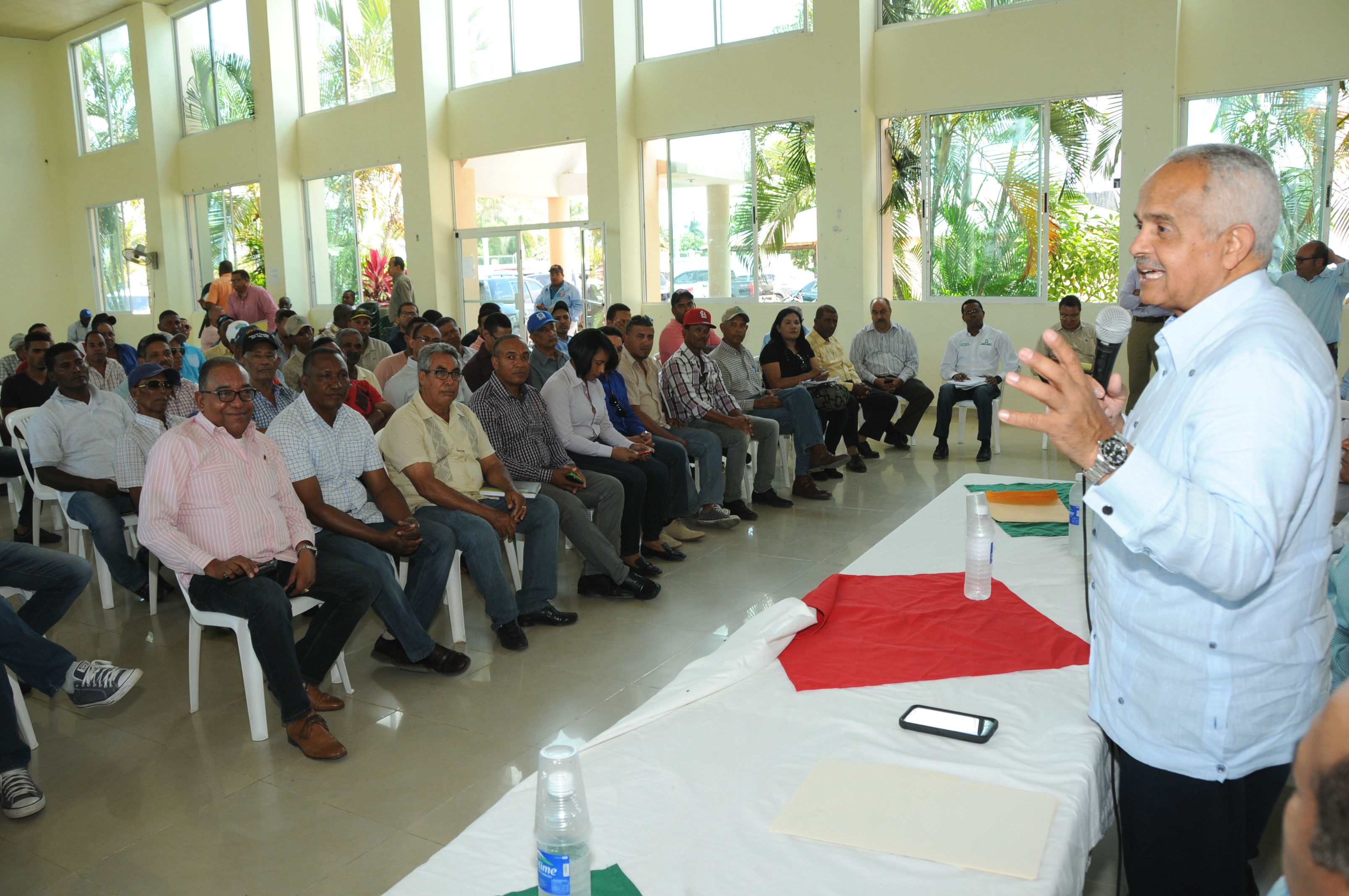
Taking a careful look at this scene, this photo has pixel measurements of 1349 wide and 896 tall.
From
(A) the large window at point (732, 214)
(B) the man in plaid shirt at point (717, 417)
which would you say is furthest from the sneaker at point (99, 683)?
(A) the large window at point (732, 214)

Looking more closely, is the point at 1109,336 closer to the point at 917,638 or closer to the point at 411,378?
the point at 917,638

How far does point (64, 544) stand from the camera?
548cm

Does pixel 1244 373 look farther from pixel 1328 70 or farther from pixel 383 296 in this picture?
pixel 383 296

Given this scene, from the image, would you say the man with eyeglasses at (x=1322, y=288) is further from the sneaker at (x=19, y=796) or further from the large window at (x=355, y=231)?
the large window at (x=355, y=231)

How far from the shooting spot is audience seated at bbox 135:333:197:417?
15.6 ft

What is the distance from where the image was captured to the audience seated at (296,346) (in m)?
6.17

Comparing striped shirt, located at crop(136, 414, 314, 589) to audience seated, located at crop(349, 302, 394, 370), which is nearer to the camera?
striped shirt, located at crop(136, 414, 314, 589)

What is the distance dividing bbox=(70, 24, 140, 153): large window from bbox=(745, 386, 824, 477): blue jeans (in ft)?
42.8

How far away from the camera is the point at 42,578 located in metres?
3.06

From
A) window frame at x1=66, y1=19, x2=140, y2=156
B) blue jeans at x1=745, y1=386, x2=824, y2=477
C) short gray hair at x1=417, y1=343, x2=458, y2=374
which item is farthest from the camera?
window frame at x1=66, y1=19, x2=140, y2=156

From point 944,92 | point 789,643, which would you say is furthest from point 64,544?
point 944,92

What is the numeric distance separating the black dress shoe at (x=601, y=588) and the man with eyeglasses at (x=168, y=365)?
2.19 m

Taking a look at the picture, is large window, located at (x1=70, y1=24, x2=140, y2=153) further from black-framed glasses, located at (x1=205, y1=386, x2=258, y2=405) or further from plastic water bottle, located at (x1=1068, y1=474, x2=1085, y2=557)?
plastic water bottle, located at (x1=1068, y1=474, x2=1085, y2=557)

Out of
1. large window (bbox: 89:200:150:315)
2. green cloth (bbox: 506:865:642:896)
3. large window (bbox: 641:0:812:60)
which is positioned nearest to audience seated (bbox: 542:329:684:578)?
green cloth (bbox: 506:865:642:896)
